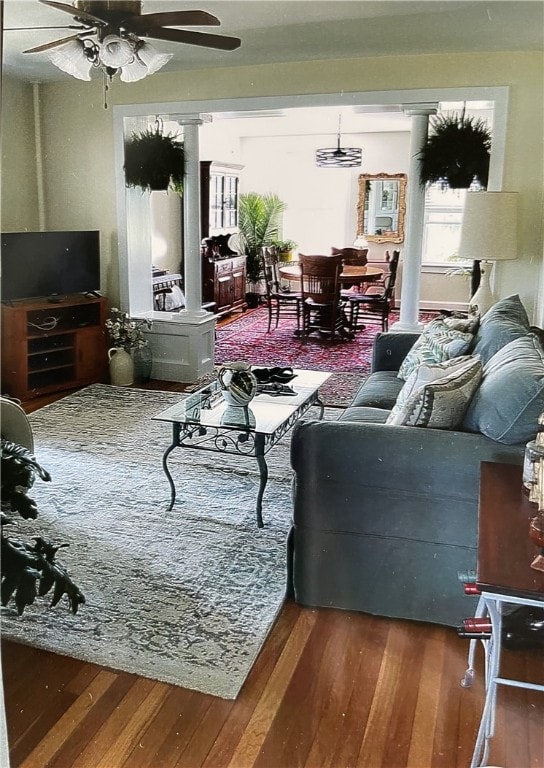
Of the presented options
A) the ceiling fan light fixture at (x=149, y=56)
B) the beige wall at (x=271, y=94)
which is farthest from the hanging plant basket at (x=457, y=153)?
the ceiling fan light fixture at (x=149, y=56)

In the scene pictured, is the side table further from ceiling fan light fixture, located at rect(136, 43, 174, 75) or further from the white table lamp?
the white table lamp

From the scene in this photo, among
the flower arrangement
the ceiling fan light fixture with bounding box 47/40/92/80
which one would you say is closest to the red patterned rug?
the flower arrangement

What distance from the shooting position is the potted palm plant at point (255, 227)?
28.4 feet

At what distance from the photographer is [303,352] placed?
6281mm

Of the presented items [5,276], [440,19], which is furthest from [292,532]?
[5,276]

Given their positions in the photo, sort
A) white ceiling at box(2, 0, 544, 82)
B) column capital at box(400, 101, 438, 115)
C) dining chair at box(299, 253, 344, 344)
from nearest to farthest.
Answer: white ceiling at box(2, 0, 544, 82) → column capital at box(400, 101, 438, 115) → dining chair at box(299, 253, 344, 344)

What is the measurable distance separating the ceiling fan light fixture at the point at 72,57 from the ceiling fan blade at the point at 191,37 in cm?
30

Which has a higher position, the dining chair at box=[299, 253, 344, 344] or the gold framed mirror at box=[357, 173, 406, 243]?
the gold framed mirror at box=[357, 173, 406, 243]

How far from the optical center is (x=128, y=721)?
72.2 inches

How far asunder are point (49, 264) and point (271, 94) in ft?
6.45

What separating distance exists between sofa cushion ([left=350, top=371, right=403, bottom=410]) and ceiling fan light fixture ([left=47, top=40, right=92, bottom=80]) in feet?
6.15

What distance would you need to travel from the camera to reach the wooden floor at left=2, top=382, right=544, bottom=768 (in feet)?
5.68

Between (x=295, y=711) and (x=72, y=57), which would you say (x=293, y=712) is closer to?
(x=295, y=711)

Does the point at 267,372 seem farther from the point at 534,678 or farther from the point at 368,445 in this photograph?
the point at 534,678
